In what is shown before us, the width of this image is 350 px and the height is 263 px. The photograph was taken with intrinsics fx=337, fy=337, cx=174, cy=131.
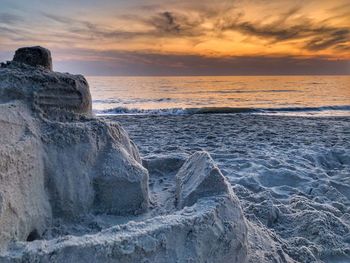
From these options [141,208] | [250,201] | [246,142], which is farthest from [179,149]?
[141,208]

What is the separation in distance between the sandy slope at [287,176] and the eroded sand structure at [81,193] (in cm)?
59

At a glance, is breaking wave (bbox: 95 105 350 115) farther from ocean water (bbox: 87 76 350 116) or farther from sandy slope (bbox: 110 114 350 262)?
sandy slope (bbox: 110 114 350 262)

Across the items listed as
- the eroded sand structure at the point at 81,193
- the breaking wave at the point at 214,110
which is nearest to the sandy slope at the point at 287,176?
the eroded sand structure at the point at 81,193

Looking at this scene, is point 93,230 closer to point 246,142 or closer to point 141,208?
point 141,208

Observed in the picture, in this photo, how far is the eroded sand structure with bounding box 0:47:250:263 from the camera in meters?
1.48

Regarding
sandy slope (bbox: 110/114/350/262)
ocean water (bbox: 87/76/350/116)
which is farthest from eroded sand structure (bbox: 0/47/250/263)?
ocean water (bbox: 87/76/350/116)

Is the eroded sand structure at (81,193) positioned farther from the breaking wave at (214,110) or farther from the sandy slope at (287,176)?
the breaking wave at (214,110)

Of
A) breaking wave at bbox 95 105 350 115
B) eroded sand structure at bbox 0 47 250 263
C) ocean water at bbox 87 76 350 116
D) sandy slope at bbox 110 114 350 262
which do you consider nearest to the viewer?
eroded sand structure at bbox 0 47 250 263

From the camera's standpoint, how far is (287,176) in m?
4.80

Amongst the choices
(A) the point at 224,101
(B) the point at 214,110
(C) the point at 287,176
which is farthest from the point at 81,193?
(A) the point at 224,101

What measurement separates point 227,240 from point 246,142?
20.0 feet

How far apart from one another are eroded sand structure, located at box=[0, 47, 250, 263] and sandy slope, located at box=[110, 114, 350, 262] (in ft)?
1.92

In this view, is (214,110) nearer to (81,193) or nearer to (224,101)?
(224,101)

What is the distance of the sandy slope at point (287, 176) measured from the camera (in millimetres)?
2875
